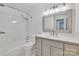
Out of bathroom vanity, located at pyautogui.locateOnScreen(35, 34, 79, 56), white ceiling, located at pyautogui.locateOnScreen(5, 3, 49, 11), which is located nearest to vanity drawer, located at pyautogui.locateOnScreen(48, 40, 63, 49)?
bathroom vanity, located at pyautogui.locateOnScreen(35, 34, 79, 56)

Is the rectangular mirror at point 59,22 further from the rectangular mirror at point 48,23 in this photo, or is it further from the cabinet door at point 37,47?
the cabinet door at point 37,47

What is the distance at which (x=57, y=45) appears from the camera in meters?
1.25

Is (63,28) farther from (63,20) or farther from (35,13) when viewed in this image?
(35,13)

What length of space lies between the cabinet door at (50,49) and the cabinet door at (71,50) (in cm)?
7

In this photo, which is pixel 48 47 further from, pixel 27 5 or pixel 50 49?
pixel 27 5

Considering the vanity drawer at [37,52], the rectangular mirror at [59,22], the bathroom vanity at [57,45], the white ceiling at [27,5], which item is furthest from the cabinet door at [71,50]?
the white ceiling at [27,5]

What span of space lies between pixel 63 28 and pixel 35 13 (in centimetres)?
40

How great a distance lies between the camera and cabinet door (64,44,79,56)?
3.80 ft

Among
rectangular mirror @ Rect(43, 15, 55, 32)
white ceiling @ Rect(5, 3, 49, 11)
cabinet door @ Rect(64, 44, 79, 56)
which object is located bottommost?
cabinet door @ Rect(64, 44, 79, 56)

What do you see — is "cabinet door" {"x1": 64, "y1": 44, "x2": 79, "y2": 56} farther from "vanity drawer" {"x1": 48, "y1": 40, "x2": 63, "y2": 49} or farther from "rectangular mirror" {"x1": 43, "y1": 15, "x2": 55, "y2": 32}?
"rectangular mirror" {"x1": 43, "y1": 15, "x2": 55, "y2": 32}

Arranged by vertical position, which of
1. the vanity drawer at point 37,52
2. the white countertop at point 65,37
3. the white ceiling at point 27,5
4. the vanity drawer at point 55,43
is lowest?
the vanity drawer at point 37,52

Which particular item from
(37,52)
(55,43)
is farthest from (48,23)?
(37,52)

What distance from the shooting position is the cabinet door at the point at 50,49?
125cm

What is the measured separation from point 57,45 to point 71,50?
0.17 meters
